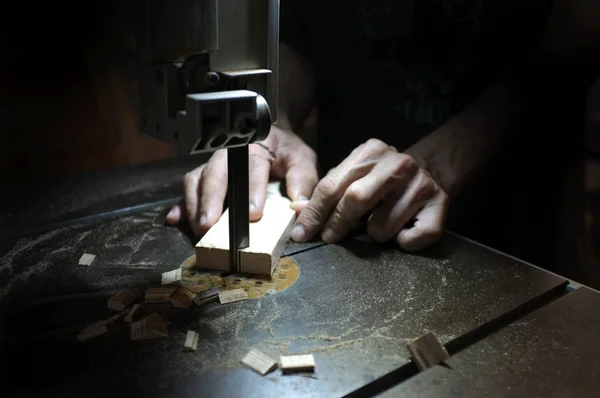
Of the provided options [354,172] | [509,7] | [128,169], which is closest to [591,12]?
[509,7]

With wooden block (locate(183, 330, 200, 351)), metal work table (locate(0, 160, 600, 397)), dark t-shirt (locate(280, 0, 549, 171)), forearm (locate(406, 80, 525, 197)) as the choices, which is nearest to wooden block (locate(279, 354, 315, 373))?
metal work table (locate(0, 160, 600, 397))

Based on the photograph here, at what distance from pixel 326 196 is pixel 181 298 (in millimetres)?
434

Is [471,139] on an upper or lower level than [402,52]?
lower

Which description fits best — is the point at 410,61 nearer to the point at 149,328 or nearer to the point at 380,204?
the point at 380,204

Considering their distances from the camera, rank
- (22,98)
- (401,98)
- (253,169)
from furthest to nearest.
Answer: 1. (401,98)
2. (22,98)
3. (253,169)

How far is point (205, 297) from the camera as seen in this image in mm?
1012

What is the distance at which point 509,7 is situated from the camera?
162 cm

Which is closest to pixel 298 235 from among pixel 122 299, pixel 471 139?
pixel 122 299

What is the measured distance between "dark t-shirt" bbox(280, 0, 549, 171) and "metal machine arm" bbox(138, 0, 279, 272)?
878 millimetres

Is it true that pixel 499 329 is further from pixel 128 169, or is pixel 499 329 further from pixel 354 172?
pixel 128 169

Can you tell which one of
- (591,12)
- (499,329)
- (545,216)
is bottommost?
(545,216)

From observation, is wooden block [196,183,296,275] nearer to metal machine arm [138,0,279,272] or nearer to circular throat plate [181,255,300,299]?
circular throat plate [181,255,300,299]

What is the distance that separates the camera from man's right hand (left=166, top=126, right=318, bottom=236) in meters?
1.30

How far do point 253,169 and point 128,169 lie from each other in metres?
0.59
